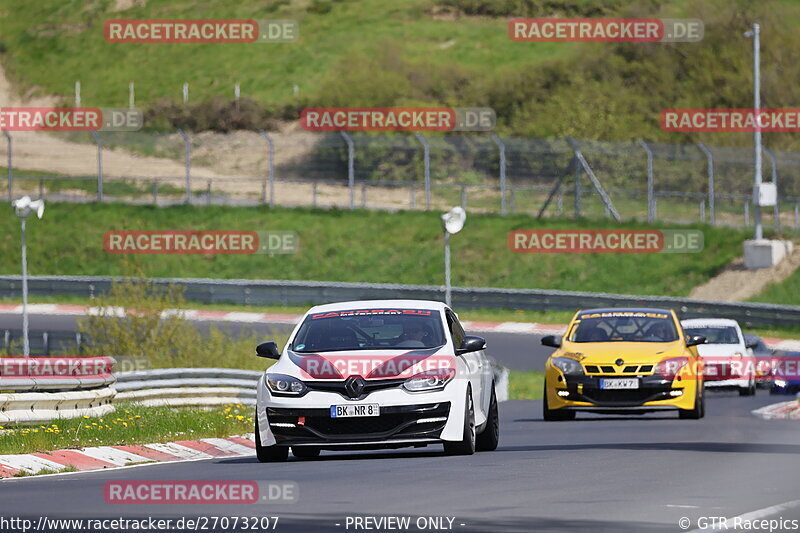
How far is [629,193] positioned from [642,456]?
116 ft

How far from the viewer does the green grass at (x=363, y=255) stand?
47.3m

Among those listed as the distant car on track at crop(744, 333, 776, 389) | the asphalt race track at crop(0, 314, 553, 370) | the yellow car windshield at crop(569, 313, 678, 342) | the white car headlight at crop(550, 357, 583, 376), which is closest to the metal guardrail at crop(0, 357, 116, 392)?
the white car headlight at crop(550, 357, 583, 376)

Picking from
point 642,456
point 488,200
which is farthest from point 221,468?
point 488,200

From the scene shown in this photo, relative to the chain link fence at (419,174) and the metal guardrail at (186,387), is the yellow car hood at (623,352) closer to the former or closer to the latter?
the metal guardrail at (186,387)

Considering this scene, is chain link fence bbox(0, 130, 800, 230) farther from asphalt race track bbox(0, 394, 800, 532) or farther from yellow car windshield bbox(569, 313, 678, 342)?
asphalt race track bbox(0, 394, 800, 532)

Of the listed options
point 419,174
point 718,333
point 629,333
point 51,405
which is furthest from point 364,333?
point 419,174

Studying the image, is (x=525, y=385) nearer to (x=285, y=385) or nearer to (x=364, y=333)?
(x=364, y=333)

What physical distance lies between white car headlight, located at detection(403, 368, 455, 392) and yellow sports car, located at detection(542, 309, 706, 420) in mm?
5746

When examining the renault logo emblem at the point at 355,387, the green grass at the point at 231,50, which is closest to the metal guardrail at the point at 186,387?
the renault logo emblem at the point at 355,387

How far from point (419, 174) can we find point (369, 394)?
45144mm

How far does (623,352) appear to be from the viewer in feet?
67.6

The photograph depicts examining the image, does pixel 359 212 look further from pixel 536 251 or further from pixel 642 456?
pixel 642 456

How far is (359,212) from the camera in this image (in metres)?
53.3

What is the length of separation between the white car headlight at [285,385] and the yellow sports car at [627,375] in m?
6.27
